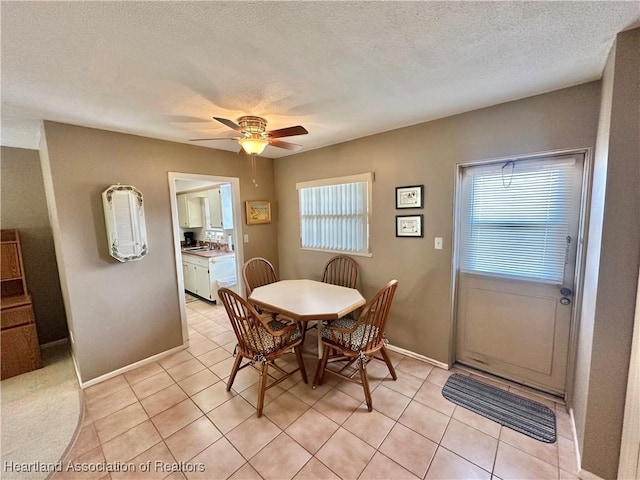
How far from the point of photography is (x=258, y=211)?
12.2ft

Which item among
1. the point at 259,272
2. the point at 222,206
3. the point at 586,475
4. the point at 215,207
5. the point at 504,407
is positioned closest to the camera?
the point at 586,475

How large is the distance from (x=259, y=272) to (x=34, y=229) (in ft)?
8.60

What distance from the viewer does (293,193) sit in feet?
12.1

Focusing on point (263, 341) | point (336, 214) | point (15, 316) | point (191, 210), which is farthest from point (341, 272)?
point (191, 210)

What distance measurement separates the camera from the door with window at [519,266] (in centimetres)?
197

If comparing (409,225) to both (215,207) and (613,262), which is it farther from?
(215,207)

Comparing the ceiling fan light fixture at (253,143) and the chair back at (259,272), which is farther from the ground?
the ceiling fan light fixture at (253,143)

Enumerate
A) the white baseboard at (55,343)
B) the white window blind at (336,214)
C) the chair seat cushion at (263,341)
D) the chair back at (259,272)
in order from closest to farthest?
the chair seat cushion at (263,341), the white window blind at (336,214), the white baseboard at (55,343), the chair back at (259,272)

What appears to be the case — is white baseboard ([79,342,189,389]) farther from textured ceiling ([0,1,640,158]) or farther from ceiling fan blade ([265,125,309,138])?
ceiling fan blade ([265,125,309,138])

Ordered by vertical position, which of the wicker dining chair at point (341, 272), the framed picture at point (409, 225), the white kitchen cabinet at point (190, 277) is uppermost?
the framed picture at point (409, 225)

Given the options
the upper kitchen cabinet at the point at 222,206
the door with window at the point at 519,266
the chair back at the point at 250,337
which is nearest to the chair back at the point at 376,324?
the chair back at the point at 250,337

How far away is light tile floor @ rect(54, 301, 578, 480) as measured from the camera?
5.19 feet

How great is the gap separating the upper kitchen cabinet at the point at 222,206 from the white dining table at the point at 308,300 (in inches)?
80.7

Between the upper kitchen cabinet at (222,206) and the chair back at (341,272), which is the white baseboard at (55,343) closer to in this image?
the upper kitchen cabinet at (222,206)
